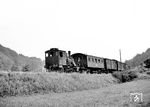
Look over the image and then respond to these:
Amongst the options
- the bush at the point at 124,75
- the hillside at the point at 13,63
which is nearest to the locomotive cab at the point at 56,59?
the hillside at the point at 13,63

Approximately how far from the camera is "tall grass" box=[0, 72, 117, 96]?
1652 centimetres

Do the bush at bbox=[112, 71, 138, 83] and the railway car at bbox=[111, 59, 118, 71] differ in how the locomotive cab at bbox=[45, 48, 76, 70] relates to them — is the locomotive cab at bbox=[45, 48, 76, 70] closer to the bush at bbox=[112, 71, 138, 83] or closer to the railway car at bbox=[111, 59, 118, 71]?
the bush at bbox=[112, 71, 138, 83]

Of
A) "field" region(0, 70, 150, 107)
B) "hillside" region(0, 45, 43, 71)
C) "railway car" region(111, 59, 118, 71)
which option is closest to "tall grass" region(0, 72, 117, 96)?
"field" region(0, 70, 150, 107)

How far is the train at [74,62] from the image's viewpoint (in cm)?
2991

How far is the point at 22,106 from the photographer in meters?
11.4

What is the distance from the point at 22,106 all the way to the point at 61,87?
33.4ft

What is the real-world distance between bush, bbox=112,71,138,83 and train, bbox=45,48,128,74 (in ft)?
12.6

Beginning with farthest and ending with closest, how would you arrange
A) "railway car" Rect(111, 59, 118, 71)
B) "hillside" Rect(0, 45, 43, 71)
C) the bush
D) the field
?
1. "railway car" Rect(111, 59, 118, 71)
2. "hillside" Rect(0, 45, 43, 71)
3. the bush
4. the field

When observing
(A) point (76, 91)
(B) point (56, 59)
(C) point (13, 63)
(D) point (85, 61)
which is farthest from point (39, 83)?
(C) point (13, 63)

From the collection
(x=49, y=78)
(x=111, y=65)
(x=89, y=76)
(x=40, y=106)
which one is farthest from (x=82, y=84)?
(x=111, y=65)

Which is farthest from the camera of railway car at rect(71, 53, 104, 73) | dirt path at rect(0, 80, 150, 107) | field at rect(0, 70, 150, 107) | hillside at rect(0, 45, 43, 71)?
hillside at rect(0, 45, 43, 71)

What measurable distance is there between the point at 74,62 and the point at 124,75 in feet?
39.5

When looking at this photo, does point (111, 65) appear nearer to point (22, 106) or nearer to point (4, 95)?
point (4, 95)

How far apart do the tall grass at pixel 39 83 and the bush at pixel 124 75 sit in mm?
14557
